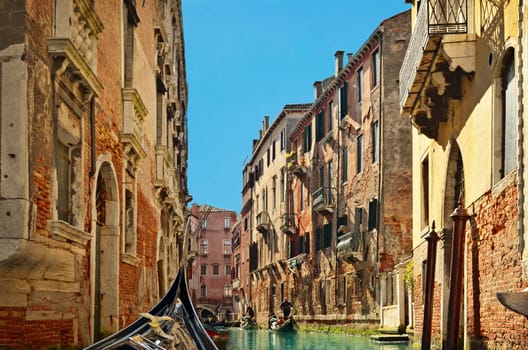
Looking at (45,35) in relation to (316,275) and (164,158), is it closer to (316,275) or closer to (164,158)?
(164,158)

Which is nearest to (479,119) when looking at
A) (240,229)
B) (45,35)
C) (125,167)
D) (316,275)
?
(125,167)

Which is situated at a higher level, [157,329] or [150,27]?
[150,27]

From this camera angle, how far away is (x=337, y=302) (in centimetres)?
2742

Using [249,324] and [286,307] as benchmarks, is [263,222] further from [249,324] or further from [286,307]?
[286,307]

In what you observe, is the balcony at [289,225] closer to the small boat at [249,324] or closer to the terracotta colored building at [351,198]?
the terracotta colored building at [351,198]

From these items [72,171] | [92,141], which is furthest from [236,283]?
[72,171]

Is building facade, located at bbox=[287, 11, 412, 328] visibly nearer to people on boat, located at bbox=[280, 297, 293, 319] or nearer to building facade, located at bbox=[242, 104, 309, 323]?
people on boat, located at bbox=[280, 297, 293, 319]

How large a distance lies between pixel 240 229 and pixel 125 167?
145 ft

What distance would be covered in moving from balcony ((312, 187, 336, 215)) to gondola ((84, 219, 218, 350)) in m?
19.1

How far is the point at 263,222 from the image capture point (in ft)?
139

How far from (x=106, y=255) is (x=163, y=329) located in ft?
10.3

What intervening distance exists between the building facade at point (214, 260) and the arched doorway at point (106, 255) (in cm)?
5338

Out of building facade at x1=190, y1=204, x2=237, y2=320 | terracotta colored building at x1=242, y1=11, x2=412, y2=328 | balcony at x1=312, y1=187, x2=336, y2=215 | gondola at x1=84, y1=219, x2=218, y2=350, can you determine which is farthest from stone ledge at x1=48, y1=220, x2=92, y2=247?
building facade at x1=190, y1=204, x2=237, y2=320

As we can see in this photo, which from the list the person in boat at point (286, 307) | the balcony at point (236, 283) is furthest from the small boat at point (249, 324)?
the balcony at point (236, 283)
